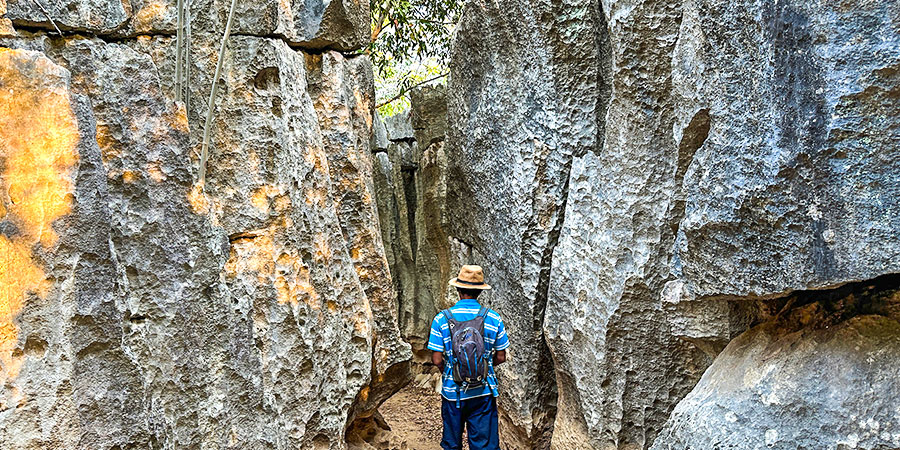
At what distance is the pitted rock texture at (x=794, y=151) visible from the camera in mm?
1683

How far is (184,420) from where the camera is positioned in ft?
8.63

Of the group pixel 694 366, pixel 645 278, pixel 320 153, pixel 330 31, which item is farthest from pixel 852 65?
pixel 330 31

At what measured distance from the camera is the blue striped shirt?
384 cm

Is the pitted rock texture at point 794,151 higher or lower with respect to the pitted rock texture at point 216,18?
lower

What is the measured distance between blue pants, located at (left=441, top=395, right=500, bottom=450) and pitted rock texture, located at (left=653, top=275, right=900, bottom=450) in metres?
1.84

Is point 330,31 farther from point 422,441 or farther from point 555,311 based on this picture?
point 422,441

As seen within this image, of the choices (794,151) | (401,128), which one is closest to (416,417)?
(401,128)

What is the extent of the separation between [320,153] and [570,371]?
1.99 metres

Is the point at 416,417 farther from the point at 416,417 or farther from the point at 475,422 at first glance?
the point at 475,422

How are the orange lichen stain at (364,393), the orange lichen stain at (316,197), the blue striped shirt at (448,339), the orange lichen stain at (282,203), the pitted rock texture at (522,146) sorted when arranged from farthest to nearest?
1. the pitted rock texture at (522,146)
2. the blue striped shirt at (448,339)
3. the orange lichen stain at (364,393)
4. the orange lichen stain at (316,197)
5. the orange lichen stain at (282,203)

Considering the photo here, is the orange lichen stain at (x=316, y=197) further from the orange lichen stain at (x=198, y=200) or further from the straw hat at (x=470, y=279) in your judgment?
the straw hat at (x=470, y=279)

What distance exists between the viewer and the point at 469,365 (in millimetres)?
3729

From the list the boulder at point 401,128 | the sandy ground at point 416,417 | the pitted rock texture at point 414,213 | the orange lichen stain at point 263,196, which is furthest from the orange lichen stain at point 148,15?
the boulder at point 401,128

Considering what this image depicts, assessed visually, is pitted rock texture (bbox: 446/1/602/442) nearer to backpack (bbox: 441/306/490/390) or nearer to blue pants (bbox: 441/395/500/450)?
blue pants (bbox: 441/395/500/450)
